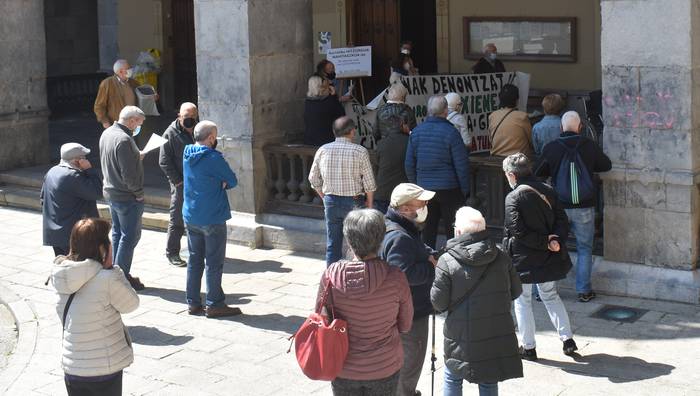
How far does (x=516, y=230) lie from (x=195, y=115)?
4194 mm

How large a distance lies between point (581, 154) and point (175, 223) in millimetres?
4257

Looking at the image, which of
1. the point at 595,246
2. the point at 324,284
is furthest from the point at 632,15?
the point at 324,284

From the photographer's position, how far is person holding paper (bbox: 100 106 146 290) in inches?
422

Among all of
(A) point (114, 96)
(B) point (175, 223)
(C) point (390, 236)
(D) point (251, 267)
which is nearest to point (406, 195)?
(C) point (390, 236)

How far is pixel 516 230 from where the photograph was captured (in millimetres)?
8562

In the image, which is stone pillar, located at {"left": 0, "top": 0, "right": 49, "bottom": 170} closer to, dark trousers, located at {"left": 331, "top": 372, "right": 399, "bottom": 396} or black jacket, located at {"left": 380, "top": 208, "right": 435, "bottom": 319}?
black jacket, located at {"left": 380, "top": 208, "right": 435, "bottom": 319}

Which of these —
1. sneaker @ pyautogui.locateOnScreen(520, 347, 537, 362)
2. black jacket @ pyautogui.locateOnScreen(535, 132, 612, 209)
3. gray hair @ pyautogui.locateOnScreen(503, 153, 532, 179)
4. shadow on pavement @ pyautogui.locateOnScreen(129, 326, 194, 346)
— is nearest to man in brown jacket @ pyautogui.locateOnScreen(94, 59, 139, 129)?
shadow on pavement @ pyautogui.locateOnScreen(129, 326, 194, 346)

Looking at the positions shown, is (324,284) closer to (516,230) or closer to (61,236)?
(516,230)

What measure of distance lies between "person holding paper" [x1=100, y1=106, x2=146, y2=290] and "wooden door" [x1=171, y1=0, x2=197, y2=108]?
11642 mm

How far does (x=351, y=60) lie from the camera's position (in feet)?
45.5

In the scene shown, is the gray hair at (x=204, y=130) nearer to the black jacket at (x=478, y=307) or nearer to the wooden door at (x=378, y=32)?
the black jacket at (x=478, y=307)

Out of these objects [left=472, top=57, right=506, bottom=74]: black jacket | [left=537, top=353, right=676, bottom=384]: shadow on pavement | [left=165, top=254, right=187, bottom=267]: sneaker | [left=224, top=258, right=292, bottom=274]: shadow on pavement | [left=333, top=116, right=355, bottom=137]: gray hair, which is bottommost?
[left=537, top=353, right=676, bottom=384]: shadow on pavement

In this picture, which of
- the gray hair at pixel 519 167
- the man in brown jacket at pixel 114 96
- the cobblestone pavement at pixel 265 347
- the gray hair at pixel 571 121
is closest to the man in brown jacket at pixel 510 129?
the gray hair at pixel 571 121

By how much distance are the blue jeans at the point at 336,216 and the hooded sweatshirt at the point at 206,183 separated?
0.95 meters
